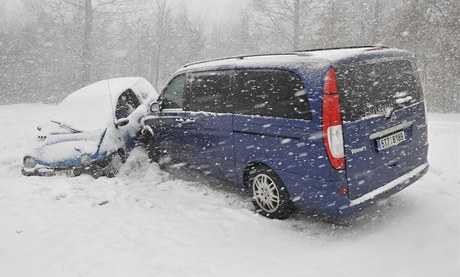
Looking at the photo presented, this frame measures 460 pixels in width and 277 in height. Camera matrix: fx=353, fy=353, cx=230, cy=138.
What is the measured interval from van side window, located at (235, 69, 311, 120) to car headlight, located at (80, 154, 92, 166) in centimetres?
314

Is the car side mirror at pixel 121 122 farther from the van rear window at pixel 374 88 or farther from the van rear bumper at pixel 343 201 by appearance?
the van rear window at pixel 374 88

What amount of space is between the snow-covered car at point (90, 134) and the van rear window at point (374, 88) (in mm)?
4482

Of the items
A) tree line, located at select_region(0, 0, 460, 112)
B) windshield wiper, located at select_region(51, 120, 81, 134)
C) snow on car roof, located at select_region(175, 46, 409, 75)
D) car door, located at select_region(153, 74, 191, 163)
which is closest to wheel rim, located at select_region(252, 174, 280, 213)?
snow on car roof, located at select_region(175, 46, 409, 75)

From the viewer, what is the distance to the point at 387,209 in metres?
4.45

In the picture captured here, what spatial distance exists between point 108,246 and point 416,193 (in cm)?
400

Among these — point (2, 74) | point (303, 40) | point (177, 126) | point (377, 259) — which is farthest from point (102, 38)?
point (377, 259)

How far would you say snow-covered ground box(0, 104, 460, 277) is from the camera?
3.34 meters

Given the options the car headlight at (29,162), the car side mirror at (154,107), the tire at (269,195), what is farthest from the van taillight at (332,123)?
the car headlight at (29,162)

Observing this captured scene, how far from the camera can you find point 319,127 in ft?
11.9

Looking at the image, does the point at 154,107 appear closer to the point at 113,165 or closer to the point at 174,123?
the point at 174,123

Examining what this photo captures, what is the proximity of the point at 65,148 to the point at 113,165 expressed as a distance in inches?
35.0

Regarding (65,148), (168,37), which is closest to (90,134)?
(65,148)

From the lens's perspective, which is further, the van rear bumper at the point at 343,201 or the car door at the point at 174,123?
the car door at the point at 174,123

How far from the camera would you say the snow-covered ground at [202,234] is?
334 cm
